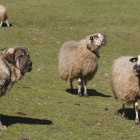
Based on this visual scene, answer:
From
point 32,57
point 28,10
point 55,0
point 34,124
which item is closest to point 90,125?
point 34,124

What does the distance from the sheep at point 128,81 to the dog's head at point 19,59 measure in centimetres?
358

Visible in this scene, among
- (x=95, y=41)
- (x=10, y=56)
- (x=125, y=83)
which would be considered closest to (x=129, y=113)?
(x=125, y=83)

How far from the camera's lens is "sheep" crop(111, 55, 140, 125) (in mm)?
9547

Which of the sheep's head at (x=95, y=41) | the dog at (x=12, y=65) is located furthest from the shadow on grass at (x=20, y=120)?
the sheep's head at (x=95, y=41)

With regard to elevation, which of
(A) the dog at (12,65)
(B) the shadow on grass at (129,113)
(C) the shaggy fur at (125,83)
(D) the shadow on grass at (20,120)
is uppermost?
(A) the dog at (12,65)

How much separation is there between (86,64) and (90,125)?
15.8 feet

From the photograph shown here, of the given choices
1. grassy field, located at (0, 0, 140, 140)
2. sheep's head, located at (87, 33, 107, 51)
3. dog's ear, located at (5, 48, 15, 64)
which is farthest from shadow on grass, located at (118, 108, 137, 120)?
dog's ear, located at (5, 48, 15, 64)

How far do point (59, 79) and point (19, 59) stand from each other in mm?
9299

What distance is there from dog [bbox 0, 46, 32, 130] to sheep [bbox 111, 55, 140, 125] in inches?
143

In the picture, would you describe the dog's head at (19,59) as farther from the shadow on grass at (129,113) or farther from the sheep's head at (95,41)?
the sheep's head at (95,41)

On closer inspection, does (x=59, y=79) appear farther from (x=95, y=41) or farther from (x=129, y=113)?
(x=129, y=113)

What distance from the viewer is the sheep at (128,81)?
9547 millimetres

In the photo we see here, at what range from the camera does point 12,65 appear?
292 inches

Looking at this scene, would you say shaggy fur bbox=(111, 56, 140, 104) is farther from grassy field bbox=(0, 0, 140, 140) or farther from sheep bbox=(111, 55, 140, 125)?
grassy field bbox=(0, 0, 140, 140)
